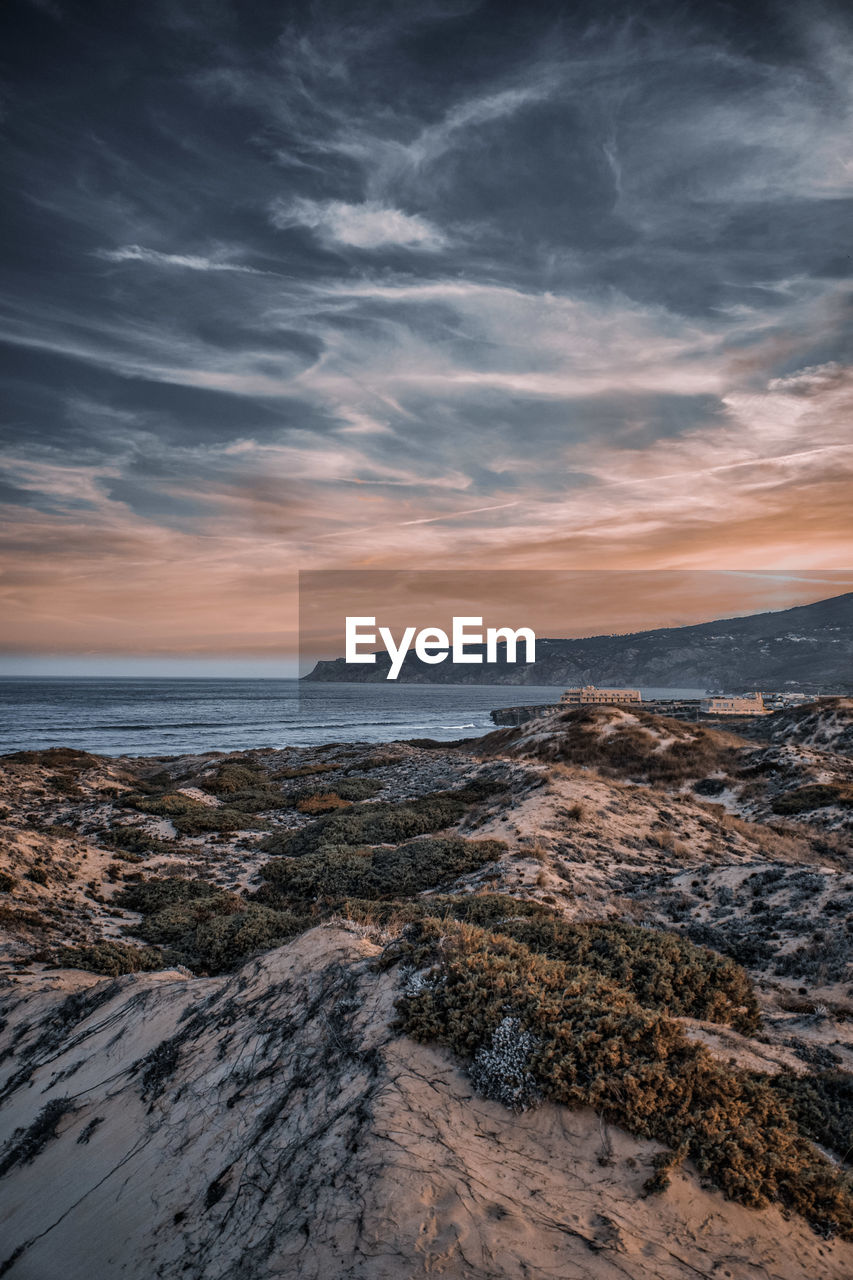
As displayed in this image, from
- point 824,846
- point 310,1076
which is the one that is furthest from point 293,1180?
point 824,846

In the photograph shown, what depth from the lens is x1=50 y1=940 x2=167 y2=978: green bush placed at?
1097cm

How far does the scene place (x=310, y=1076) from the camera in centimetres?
520

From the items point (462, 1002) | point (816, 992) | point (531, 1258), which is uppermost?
point (462, 1002)

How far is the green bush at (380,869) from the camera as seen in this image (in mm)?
15797

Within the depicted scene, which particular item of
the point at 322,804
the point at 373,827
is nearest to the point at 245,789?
the point at 322,804

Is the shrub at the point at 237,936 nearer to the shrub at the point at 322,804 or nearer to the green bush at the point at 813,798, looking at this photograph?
the shrub at the point at 322,804

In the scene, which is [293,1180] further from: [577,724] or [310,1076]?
[577,724]

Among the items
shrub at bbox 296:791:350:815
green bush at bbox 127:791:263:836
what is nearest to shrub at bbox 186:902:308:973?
green bush at bbox 127:791:263:836

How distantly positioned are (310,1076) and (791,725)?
169 ft

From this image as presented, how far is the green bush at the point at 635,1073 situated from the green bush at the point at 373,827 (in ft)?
50.3

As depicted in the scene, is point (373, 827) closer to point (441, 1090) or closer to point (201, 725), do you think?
point (441, 1090)

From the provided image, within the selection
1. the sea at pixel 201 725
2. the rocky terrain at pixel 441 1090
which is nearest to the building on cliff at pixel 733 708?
the sea at pixel 201 725

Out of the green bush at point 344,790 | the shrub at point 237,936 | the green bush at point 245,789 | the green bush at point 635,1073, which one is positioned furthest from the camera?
the green bush at point 344,790

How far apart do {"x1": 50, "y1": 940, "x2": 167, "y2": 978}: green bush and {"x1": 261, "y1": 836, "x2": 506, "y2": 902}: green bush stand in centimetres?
468
